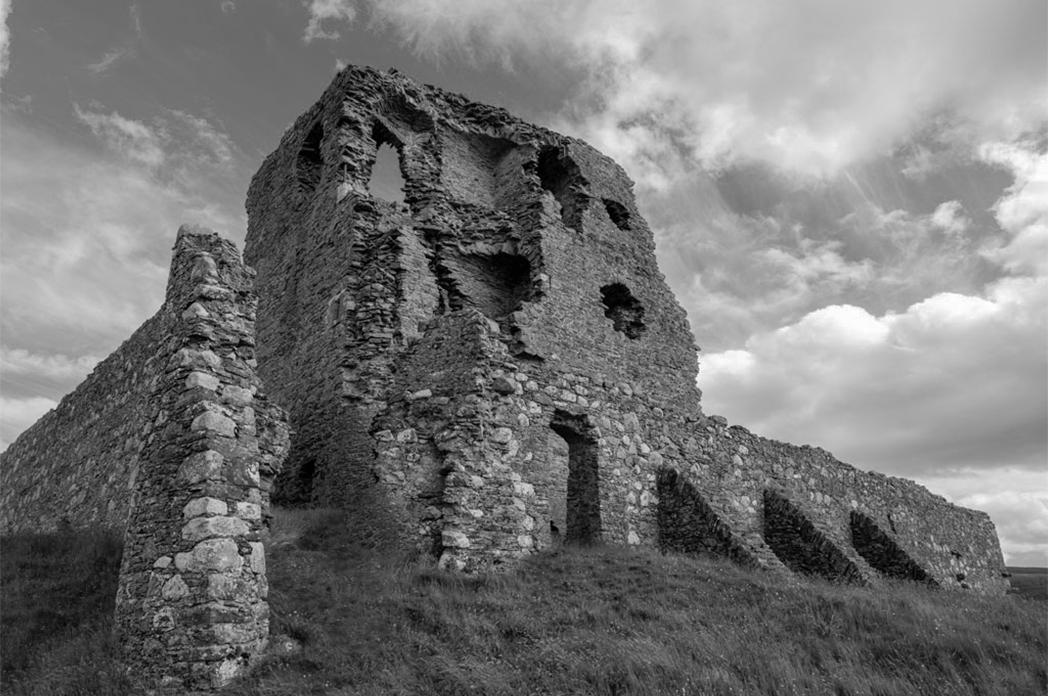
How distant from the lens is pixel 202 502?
26.0ft

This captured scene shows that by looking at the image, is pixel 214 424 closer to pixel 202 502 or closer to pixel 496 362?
pixel 202 502

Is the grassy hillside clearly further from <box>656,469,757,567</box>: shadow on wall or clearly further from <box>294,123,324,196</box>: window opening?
<box>294,123,324,196</box>: window opening

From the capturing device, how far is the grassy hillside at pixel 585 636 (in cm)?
729

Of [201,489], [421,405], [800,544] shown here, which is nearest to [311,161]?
[421,405]

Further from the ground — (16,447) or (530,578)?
(16,447)

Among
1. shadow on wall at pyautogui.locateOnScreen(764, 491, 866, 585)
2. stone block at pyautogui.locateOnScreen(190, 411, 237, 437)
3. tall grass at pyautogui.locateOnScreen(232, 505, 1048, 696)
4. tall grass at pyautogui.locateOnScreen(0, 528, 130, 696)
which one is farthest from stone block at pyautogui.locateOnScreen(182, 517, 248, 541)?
shadow on wall at pyautogui.locateOnScreen(764, 491, 866, 585)

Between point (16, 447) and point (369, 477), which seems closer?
point (369, 477)

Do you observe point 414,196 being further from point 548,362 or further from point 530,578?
point 530,578

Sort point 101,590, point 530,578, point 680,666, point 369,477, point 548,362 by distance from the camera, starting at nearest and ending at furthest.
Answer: point 680,666, point 101,590, point 530,578, point 369,477, point 548,362

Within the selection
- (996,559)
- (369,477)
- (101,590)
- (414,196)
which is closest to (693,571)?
(369,477)

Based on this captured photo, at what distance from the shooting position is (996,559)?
26.6m

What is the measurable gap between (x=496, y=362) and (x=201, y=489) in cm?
558

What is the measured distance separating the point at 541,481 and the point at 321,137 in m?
12.1

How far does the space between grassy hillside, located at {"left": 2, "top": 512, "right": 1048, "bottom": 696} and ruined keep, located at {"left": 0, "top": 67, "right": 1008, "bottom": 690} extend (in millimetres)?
773
